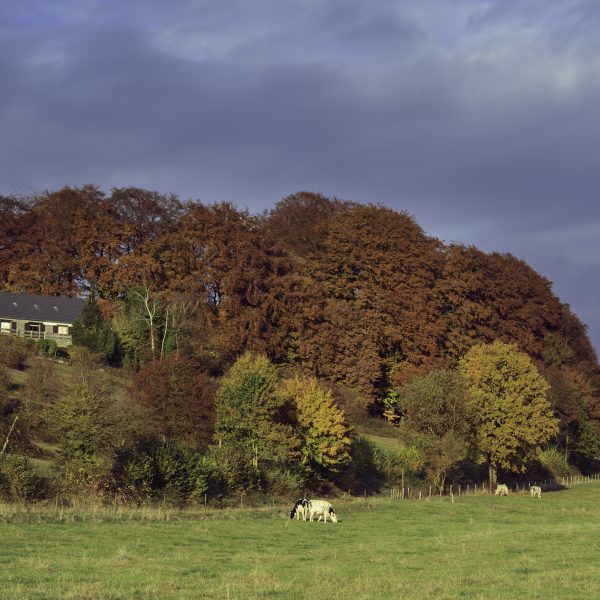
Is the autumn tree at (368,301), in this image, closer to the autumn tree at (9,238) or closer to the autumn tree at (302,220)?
the autumn tree at (302,220)

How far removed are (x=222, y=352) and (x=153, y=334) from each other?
665 centimetres

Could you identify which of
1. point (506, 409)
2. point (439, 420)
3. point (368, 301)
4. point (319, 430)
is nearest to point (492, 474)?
point (506, 409)

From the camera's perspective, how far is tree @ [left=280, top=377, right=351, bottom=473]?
190 feet

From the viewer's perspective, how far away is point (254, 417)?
57344mm

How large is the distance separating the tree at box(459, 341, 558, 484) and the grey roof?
135 ft

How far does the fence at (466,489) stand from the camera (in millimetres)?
63188

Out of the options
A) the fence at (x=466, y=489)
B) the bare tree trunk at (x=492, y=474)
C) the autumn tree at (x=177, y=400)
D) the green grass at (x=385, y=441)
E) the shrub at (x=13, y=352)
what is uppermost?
the shrub at (x=13, y=352)

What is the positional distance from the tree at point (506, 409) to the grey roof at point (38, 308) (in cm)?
4121

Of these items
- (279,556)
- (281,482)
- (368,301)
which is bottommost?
(279,556)

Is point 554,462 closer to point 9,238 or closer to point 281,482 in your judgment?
point 281,482

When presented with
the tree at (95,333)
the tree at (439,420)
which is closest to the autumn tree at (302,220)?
the tree at (95,333)

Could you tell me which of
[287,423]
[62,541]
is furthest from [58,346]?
[62,541]

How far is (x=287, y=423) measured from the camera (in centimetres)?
5891

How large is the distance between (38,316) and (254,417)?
4144 centimetres
